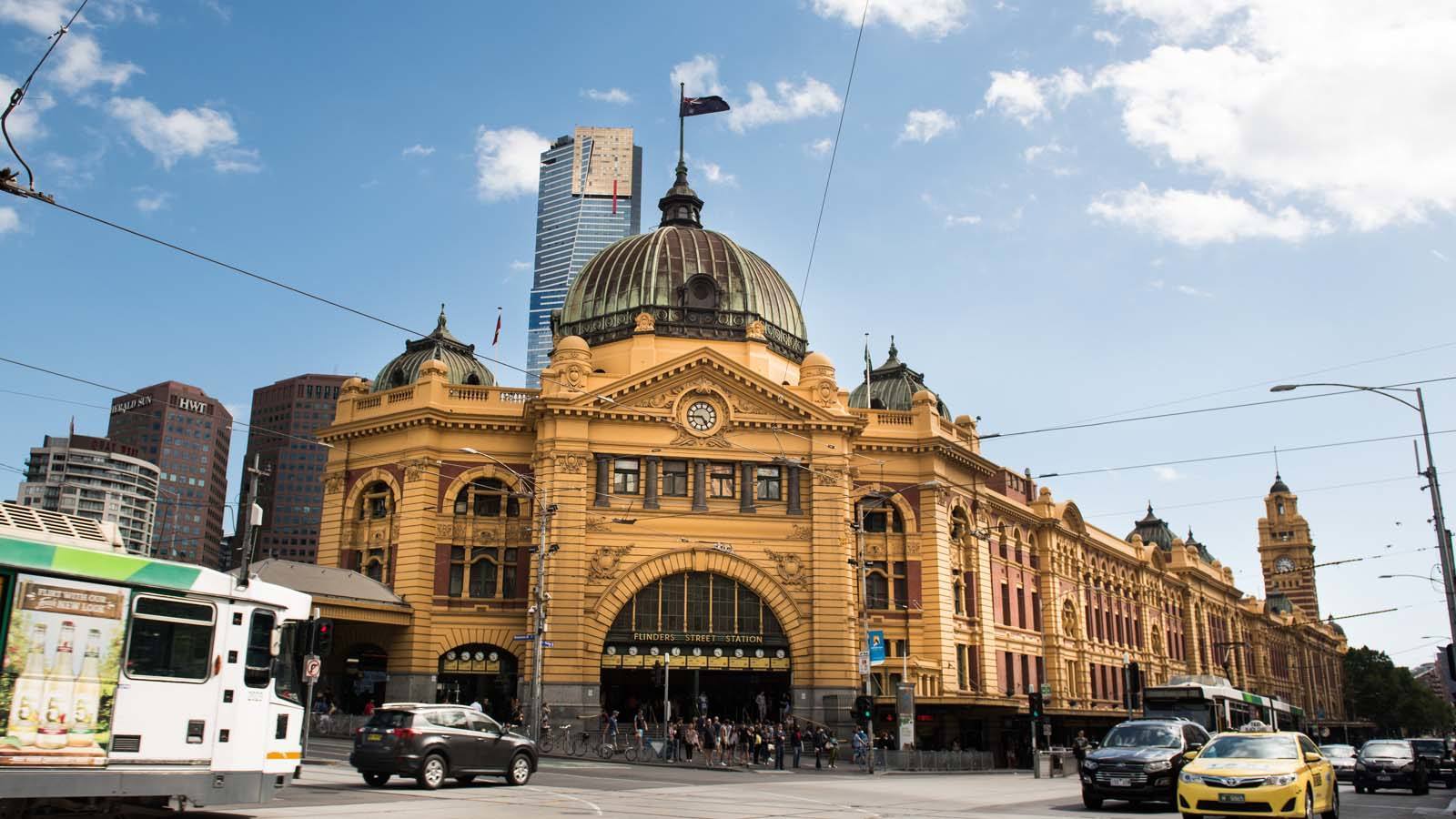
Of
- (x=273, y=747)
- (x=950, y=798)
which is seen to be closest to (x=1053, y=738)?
(x=950, y=798)

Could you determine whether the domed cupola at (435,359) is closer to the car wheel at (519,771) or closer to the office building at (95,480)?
the car wheel at (519,771)

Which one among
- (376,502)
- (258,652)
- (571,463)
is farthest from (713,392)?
(258,652)

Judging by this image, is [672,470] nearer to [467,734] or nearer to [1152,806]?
[467,734]

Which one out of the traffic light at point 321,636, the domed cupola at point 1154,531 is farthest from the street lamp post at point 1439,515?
the domed cupola at point 1154,531

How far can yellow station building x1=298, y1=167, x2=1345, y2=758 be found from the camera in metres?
50.5

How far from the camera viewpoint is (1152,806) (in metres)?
24.5

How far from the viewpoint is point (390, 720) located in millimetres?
24984

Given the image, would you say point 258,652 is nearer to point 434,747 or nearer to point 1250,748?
point 434,747

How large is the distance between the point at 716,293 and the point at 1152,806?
39.4 meters

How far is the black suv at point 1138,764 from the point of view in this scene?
77.0 feet

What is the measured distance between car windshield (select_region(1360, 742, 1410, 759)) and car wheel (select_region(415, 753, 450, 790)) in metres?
26.3

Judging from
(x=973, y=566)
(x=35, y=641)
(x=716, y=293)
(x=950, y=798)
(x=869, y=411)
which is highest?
(x=716, y=293)

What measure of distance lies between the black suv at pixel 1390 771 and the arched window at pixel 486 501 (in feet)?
112

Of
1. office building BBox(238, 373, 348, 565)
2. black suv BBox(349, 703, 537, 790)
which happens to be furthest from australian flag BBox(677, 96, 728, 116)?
office building BBox(238, 373, 348, 565)
